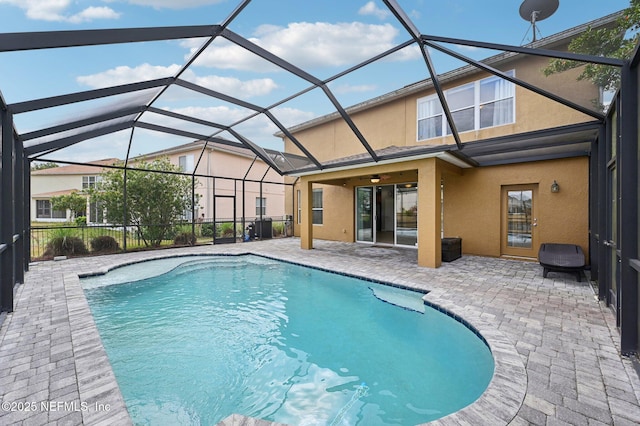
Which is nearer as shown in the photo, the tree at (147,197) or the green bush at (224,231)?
the tree at (147,197)

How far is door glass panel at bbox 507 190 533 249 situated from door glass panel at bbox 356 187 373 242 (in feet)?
15.4

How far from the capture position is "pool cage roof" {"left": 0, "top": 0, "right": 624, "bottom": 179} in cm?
388

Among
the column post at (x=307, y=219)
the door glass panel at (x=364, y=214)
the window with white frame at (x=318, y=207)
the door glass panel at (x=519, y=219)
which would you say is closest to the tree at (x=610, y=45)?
the door glass panel at (x=519, y=219)

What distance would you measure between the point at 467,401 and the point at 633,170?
2.77 m

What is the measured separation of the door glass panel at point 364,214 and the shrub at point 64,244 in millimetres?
9472

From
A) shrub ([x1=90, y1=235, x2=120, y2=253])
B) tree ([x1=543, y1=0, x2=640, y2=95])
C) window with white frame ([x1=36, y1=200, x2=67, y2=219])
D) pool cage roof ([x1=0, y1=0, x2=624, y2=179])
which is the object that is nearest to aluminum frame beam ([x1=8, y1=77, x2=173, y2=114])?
pool cage roof ([x1=0, y1=0, x2=624, y2=179])

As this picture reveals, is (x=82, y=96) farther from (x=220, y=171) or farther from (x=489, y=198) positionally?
(x=220, y=171)

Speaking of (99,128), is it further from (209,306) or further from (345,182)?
(345,182)

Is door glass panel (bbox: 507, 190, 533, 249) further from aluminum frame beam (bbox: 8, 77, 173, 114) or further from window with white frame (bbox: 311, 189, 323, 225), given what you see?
aluminum frame beam (bbox: 8, 77, 173, 114)

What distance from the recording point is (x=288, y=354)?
3652mm

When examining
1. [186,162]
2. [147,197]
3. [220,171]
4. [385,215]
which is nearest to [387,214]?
[385,215]

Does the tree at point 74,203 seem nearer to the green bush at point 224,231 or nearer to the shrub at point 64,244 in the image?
the shrub at point 64,244

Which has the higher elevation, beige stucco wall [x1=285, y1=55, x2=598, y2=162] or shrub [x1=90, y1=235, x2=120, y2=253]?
beige stucco wall [x1=285, y1=55, x2=598, y2=162]

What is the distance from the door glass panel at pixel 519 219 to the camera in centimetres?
789
